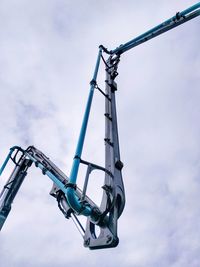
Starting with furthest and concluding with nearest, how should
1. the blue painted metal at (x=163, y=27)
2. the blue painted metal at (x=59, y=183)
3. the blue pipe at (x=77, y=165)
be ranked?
the blue painted metal at (x=163, y=27)
the blue painted metal at (x=59, y=183)
the blue pipe at (x=77, y=165)

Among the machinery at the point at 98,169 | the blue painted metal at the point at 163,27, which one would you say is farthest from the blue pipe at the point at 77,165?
the blue painted metal at the point at 163,27

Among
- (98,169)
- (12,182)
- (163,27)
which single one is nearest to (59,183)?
(98,169)

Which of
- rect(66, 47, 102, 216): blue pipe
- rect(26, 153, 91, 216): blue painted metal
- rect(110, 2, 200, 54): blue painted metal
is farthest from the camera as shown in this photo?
rect(110, 2, 200, 54): blue painted metal

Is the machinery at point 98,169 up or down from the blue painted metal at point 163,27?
down

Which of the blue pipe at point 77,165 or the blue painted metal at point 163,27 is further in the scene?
the blue painted metal at point 163,27

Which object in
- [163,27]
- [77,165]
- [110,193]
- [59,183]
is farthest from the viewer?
[163,27]

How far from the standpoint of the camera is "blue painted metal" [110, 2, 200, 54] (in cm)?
602

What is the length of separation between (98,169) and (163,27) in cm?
468

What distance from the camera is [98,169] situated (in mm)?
4148

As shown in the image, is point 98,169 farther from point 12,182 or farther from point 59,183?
point 12,182

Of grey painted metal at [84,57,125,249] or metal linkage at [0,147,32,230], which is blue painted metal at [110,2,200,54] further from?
metal linkage at [0,147,32,230]

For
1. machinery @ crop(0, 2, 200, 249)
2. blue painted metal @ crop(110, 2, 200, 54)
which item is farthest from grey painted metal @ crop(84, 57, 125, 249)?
blue painted metal @ crop(110, 2, 200, 54)

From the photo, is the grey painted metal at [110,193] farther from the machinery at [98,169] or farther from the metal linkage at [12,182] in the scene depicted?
the metal linkage at [12,182]

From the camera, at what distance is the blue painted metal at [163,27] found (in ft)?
19.8
